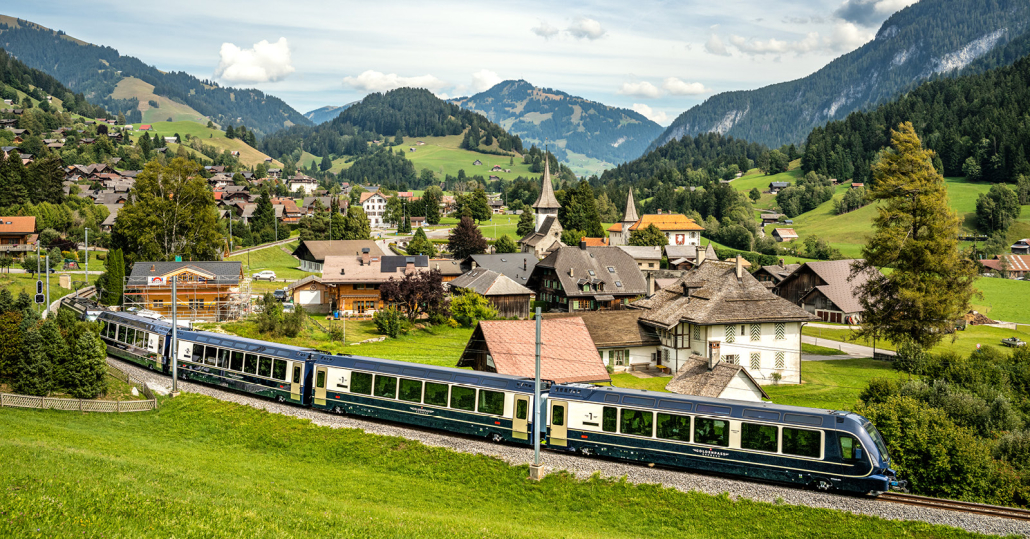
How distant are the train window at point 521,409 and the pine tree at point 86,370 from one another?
64.2 feet

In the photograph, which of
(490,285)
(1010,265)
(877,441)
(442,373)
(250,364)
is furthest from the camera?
(1010,265)

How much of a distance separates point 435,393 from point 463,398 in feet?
4.09

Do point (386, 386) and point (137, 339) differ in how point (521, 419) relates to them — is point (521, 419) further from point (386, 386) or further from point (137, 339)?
point (137, 339)

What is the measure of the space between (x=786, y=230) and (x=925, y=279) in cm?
11181

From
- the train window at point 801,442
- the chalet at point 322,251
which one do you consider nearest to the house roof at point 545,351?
the train window at point 801,442

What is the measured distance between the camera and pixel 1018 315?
3024 inches

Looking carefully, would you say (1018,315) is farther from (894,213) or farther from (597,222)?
(597,222)

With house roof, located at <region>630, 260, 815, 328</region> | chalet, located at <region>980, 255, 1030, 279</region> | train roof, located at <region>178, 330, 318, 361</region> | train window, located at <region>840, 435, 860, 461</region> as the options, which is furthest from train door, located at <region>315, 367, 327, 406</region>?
chalet, located at <region>980, 255, 1030, 279</region>

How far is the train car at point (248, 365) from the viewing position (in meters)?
29.1

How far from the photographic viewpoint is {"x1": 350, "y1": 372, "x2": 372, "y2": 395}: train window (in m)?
27.2

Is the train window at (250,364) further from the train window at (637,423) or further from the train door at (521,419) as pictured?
the train window at (637,423)

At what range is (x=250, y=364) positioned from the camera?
1209 inches

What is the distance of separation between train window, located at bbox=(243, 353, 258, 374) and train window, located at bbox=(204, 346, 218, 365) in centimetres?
267

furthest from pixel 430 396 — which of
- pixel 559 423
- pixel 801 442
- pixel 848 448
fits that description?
pixel 848 448
